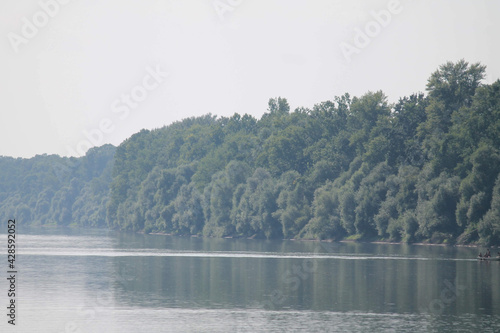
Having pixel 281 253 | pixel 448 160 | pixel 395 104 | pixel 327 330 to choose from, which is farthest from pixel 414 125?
pixel 327 330

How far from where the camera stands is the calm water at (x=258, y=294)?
4688cm

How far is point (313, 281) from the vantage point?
229ft

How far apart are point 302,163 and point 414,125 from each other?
4109cm

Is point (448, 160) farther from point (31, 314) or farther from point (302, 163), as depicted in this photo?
point (31, 314)

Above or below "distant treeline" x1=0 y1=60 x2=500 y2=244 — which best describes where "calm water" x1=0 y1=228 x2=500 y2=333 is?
below

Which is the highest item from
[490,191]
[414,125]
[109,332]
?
[414,125]

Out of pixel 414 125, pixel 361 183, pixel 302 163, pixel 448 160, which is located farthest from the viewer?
pixel 302 163

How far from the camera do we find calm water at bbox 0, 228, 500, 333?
154 ft
